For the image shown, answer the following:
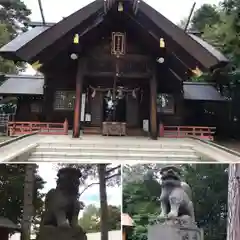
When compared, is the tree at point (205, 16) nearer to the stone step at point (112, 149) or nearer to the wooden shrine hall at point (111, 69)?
the wooden shrine hall at point (111, 69)

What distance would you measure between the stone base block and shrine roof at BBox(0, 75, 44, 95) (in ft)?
5.12

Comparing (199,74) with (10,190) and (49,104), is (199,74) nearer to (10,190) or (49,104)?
(49,104)

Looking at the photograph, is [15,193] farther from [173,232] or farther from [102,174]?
[173,232]

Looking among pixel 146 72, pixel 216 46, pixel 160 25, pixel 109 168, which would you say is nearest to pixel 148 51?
pixel 146 72

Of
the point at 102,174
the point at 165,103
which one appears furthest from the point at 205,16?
the point at 102,174

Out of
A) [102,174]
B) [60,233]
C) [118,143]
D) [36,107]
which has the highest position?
[36,107]

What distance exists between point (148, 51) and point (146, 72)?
19cm

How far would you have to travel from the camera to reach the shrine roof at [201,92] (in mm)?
2869

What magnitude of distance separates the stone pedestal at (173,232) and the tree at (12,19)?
1615mm

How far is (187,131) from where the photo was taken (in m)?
2.95

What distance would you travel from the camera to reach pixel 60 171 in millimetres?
1938

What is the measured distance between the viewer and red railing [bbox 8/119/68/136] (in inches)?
112

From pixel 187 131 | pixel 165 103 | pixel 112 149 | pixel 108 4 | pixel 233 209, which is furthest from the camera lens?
pixel 165 103

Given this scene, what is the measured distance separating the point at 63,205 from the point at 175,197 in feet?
1.73
